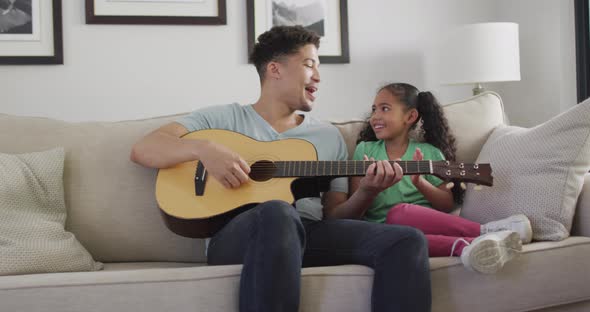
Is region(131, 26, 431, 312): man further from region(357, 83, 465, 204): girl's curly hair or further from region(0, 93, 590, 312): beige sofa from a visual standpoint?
region(357, 83, 465, 204): girl's curly hair

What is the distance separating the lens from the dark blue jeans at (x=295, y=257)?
141cm

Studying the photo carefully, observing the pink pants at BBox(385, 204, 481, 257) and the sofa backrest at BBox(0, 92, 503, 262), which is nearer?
the pink pants at BBox(385, 204, 481, 257)

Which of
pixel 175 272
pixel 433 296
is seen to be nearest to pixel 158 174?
pixel 175 272

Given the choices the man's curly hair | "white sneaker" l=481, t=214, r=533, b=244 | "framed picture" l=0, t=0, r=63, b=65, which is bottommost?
"white sneaker" l=481, t=214, r=533, b=244

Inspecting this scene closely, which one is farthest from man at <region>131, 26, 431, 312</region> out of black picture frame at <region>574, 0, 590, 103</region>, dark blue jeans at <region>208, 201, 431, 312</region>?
black picture frame at <region>574, 0, 590, 103</region>

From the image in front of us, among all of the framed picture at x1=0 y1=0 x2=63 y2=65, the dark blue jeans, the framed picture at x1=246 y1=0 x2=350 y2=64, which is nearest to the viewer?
the dark blue jeans

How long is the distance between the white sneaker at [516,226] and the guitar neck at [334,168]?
219 millimetres

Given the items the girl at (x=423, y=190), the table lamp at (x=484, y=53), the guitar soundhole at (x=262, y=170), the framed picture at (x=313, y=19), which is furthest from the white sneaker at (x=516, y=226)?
the framed picture at (x=313, y=19)

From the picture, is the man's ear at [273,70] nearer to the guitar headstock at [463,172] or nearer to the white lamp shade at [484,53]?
the guitar headstock at [463,172]

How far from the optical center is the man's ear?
7.04ft

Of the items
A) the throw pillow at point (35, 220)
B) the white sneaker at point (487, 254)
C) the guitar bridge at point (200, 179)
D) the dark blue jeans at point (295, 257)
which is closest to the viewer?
the dark blue jeans at point (295, 257)

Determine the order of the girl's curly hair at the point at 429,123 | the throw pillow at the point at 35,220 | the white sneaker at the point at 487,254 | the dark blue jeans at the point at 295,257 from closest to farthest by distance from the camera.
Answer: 1. the dark blue jeans at the point at 295,257
2. the white sneaker at the point at 487,254
3. the throw pillow at the point at 35,220
4. the girl's curly hair at the point at 429,123

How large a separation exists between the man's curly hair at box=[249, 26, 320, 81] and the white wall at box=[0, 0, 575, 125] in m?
1.00

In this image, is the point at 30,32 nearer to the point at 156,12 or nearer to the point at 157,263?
the point at 156,12
